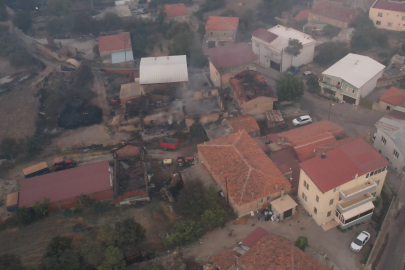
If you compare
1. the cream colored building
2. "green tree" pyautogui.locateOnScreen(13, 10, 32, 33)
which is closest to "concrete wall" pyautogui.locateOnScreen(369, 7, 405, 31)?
the cream colored building

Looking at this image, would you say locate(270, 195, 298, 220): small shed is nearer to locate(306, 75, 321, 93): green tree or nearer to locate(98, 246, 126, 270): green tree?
locate(98, 246, 126, 270): green tree

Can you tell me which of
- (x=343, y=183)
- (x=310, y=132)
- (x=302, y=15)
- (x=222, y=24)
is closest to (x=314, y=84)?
(x=310, y=132)

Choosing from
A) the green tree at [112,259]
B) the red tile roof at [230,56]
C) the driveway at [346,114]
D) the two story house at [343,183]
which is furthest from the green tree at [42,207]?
the driveway at [346,114]

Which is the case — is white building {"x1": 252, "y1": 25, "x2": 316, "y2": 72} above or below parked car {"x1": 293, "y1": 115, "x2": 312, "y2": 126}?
above

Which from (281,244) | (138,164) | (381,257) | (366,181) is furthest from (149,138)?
(381,257)

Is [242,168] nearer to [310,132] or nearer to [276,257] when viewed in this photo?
[276,257]

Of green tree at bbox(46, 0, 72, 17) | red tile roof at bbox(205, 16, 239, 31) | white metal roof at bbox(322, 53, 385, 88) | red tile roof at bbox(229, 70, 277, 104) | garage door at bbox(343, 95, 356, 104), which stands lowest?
garage door at bbox(343, 95, 356, 104)
